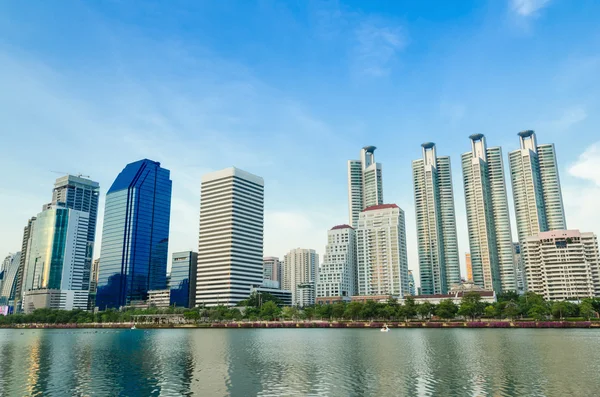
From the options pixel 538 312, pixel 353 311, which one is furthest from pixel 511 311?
pixel 353 311

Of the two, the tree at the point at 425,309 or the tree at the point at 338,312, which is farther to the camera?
the tree at the point at 338,312

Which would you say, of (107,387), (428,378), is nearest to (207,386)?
(107,387)

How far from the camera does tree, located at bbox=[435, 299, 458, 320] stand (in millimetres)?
174625

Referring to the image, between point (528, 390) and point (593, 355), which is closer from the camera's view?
point (528, 390)

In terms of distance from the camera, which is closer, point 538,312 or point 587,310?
point 587,310

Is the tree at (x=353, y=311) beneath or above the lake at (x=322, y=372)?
above

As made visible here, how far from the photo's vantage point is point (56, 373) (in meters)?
60.8

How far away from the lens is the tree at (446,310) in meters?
175

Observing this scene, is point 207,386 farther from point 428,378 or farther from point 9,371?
point 9,371

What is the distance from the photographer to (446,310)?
575 feet

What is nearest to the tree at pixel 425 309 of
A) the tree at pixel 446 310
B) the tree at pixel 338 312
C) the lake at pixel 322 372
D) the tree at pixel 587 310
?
the tree at pixel 446 310

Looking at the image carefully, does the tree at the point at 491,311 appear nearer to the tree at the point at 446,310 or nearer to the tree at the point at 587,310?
the tree at the point at 446,310

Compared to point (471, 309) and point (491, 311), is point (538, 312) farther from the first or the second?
point (471, 309)

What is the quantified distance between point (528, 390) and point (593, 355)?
3107cm
